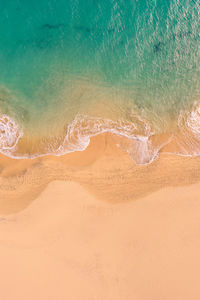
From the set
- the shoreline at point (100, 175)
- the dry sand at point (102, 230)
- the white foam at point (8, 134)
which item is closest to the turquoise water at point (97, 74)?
the white foam at point (8, 134)

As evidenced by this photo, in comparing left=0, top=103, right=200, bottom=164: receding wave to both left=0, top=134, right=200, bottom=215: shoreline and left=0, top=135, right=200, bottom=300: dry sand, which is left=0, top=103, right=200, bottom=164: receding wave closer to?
left=0, top=134, right=200, bottom=215: shoreline

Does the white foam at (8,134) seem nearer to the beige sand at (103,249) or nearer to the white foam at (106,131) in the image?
the white foam at (106,131)

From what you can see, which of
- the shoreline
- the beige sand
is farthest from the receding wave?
the beige sand

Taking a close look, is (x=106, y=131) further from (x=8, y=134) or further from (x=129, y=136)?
(x=8, y=134)

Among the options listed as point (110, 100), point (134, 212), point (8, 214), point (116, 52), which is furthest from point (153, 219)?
point (116, 52)

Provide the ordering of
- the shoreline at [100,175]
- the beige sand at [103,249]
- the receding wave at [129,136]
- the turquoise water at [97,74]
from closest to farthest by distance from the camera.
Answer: the beige sand at [103,249], the shoreline at [100,175], the receding wave at [129,136], the turquoise water at [97,74]
